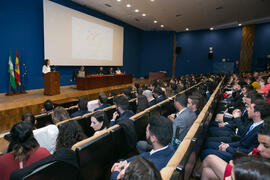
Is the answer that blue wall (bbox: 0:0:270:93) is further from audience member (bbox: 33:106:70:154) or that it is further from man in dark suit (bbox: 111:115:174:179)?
man in dark suit (bbox: 111:115:174:179)

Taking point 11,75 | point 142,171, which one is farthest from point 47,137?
point 11,75

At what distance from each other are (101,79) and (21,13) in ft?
12.9

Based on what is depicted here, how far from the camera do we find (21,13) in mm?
6062

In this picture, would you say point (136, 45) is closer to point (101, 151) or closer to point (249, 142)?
point (249, 142)

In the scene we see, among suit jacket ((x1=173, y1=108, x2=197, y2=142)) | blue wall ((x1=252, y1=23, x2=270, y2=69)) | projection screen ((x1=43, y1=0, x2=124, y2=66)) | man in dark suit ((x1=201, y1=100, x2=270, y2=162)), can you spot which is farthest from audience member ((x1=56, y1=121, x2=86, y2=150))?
blue wall ((x1=252, y1=23, x2=270, y2=69))

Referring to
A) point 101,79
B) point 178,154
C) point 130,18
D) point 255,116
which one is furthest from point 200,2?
point 178,154

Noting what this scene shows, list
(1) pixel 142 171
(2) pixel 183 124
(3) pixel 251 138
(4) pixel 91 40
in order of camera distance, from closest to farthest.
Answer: (1) pixel 142 171 → (3) pixel 251 138 → (2) pixel 183 124 → (4) pixel 91 40

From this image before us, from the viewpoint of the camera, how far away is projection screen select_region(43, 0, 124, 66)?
6922mm

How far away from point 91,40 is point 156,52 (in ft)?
23.3

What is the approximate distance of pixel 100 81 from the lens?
8.08m

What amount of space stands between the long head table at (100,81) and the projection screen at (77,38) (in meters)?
1.38

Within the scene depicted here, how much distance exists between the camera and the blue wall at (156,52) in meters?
14.4

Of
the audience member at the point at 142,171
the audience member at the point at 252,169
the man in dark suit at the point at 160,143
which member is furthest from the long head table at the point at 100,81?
the audience member at the point at 252,169

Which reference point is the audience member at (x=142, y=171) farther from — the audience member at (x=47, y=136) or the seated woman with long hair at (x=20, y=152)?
the audience member at (x=47, y=136)
